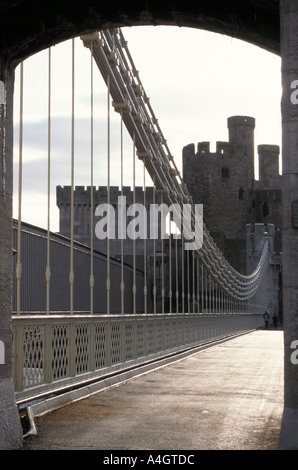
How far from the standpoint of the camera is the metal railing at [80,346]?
287 inches

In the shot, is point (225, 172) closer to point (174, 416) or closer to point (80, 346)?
point (80, 346)

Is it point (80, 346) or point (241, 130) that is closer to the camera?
point (80, 346)

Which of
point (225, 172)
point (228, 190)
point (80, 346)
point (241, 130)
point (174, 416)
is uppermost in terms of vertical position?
point (241, 130)

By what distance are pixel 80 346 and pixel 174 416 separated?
244cm

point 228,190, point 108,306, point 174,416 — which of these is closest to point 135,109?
point 108,306

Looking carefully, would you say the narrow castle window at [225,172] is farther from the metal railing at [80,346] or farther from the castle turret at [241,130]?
the metal railing at [80,346]

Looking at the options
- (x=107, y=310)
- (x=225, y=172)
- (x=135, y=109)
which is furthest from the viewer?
(x=225, y=172)

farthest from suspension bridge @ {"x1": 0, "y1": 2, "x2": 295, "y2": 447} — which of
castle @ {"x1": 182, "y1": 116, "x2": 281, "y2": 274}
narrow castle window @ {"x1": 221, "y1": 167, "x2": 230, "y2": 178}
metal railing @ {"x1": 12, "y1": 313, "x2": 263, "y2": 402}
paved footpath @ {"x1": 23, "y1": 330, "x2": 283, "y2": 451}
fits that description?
narrow castle window @ {"x1": 221, "y1": 167, "x2": 230, "y2": 178}

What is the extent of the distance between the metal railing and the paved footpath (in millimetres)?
341

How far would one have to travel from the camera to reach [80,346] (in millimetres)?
9242

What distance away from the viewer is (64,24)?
238 inches

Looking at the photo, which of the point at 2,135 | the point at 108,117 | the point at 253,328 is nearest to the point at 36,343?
the point at 2,135

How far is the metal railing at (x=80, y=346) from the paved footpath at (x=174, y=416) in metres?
0.34
